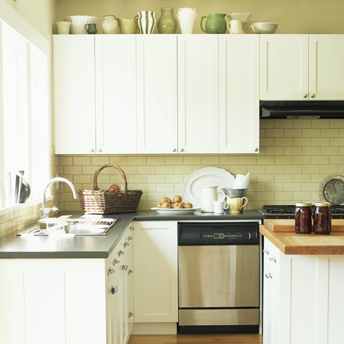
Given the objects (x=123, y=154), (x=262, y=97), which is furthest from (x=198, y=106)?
(x=123, y=154)

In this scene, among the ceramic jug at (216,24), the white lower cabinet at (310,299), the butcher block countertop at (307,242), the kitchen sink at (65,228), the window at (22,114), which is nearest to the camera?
the butcher block countertop at (307,242)

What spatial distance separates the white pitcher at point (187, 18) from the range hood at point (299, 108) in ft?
2.86

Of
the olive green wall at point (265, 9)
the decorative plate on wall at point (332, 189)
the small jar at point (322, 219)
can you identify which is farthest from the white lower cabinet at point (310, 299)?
the olive green wall at point (265, 9)

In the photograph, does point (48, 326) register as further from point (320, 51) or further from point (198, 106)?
point (320, 51)

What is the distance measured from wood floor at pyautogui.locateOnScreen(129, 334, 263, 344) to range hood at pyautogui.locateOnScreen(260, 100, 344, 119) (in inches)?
70.6

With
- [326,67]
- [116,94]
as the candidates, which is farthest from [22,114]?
[326,67]

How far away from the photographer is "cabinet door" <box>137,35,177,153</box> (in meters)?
4.15

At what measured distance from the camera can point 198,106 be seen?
164 inches

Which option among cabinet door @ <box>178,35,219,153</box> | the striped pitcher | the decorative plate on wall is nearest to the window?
the striped pitcher

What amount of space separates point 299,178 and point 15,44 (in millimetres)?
2668

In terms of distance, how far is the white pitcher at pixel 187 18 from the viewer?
4.21m

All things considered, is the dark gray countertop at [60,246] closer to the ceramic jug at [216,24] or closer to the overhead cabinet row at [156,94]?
the overhead cabinet row at [156,94]

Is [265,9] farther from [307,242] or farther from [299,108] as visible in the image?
Result: [307,242]

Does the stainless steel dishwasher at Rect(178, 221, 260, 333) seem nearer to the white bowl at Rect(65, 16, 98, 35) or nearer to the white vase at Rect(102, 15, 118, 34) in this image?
the white vase at Rect(102, 15, 118, 34)
